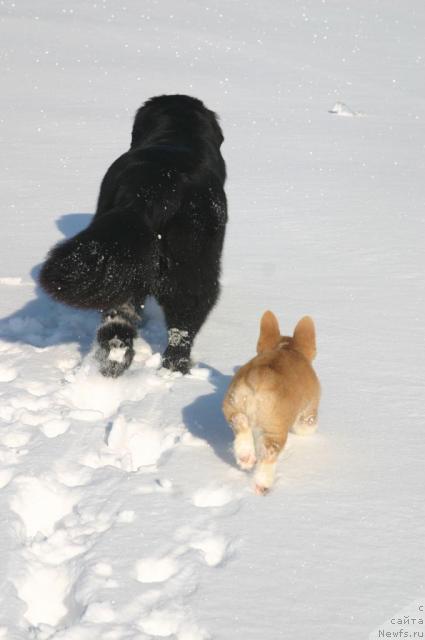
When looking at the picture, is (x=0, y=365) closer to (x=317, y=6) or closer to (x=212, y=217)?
(x=212, y=217)

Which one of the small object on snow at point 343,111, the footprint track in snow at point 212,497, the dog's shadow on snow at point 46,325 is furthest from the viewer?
the small object on snow at point 343,111

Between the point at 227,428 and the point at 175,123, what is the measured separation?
2.30 meters

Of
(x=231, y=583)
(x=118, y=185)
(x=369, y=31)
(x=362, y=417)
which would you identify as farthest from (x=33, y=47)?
(x=231, y=583)

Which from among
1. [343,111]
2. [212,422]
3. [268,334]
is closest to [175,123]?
[268,334]

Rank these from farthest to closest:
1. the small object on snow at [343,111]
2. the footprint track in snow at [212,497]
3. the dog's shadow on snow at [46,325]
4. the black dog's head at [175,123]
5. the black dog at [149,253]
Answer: the small object on snow at [343,111], the black dog's head at [175,123], the dog's shadow on snow at [46,325], the black dog at [149,253], the footprint track in snow at [212,497]

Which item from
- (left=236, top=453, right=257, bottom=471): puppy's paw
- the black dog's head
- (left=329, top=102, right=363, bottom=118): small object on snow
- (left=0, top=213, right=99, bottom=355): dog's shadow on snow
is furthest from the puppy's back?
(left=329, top=102, right=363, bottom=118): small object on snow

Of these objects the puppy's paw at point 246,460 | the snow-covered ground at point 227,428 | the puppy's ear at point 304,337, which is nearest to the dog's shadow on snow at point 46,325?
the snow-covered ground at point 227,428

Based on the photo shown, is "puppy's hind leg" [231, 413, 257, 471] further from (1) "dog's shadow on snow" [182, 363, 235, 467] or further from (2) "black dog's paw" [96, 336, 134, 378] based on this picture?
(2) "black dog's paw" [96, 336, 134, 378]

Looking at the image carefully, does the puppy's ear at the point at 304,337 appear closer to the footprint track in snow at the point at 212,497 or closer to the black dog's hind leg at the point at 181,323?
the black dog's hind leg at the point at 181,323

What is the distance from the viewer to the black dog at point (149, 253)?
3580mm

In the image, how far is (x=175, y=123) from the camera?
5.08m

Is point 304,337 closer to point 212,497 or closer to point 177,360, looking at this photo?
point 177,360

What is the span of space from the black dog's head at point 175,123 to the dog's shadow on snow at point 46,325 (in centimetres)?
115

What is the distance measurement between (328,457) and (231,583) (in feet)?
3.21
